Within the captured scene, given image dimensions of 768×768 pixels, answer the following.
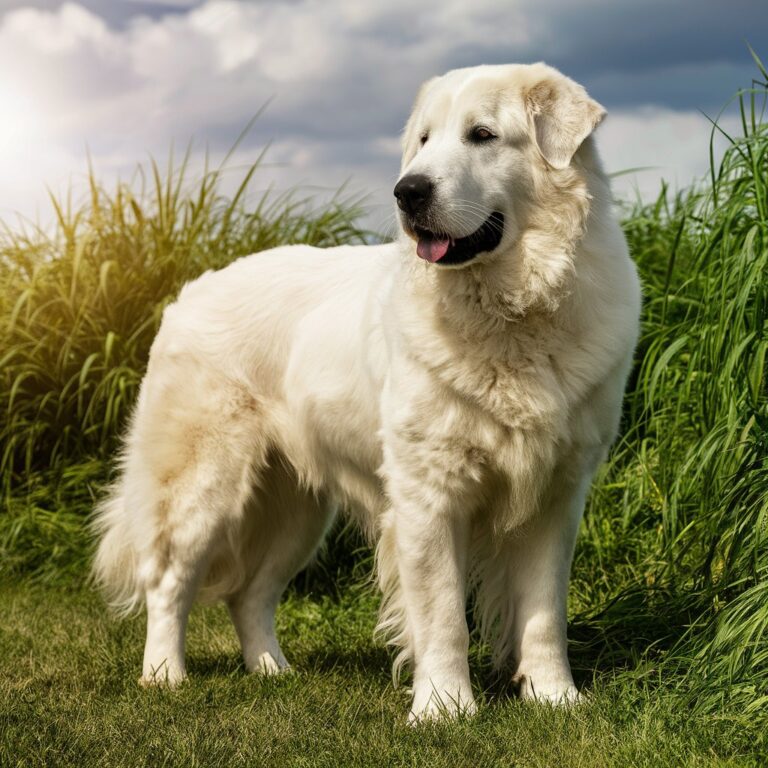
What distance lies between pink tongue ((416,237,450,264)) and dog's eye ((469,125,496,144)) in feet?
0.99

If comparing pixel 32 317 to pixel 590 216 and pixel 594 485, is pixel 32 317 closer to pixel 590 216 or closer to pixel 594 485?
pixel 594 485

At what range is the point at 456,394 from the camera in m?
3.09

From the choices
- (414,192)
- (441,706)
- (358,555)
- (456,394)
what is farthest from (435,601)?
(358,555)

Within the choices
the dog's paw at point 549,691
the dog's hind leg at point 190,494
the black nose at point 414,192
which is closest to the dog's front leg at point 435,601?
the dog's paw at point 549,691

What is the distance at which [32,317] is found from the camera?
6371mm

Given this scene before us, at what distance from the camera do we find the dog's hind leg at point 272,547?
4.11 metres

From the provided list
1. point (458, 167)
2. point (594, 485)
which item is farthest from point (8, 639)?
point (458, 167)

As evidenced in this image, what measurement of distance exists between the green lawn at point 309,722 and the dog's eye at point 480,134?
1638mm

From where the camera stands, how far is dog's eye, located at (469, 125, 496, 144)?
3.02 meters

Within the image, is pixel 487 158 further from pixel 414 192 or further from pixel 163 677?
pixel 163 677

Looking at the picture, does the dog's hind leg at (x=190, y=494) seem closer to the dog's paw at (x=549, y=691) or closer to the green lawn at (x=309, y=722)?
the green lawn at (x=309, y=722)

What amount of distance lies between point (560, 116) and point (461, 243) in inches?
17.9

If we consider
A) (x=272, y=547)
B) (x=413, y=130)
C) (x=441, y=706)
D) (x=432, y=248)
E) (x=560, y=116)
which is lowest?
(x=272, y=547)

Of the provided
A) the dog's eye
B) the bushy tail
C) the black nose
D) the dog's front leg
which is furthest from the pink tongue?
the bushy tail
